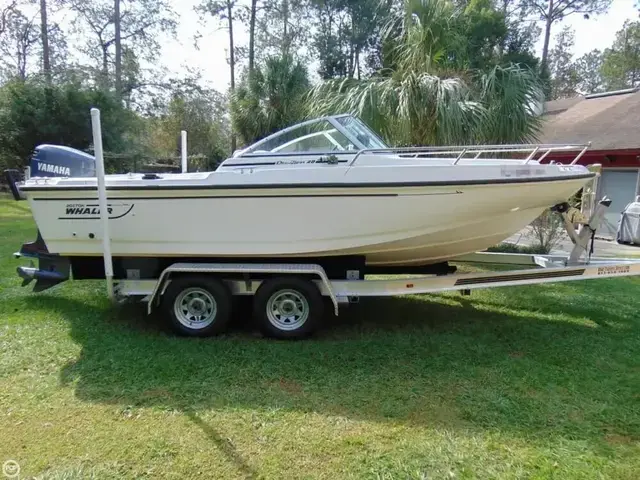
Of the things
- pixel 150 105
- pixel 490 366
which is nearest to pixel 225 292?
pixel 490 366

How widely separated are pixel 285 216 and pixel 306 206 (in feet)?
0.72

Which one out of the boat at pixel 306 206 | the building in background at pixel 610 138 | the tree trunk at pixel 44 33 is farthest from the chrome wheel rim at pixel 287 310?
the tree trunk at pixel 44 33

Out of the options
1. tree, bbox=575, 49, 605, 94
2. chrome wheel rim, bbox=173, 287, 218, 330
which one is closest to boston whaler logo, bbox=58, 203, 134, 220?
chrome wheel rim, bbox=173, 287, 218, 330

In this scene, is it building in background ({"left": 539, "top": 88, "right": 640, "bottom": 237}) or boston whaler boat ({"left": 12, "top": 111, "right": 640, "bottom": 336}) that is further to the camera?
building in background ({"left": 539, "top": 88, "right": 640, "bottom": 237})

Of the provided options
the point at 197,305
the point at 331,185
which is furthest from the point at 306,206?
the point at 197,305

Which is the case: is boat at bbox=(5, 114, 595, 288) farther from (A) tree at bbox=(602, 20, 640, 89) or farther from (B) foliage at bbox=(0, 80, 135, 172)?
(A) tree at bbox=(602, 20, 640, 89)

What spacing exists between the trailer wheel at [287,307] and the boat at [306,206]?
0.30m

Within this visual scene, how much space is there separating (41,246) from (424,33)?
6.29 metres

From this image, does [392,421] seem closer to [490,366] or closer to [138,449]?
[490,366]

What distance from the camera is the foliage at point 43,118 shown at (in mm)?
18094

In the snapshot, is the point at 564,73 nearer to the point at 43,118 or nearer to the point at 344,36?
the point at 344,36

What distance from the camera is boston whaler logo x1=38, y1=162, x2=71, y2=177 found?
444 centimetres

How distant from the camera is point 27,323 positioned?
457 cm

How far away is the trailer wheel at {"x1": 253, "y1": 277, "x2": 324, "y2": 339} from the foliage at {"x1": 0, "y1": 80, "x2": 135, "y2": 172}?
57.4ft
